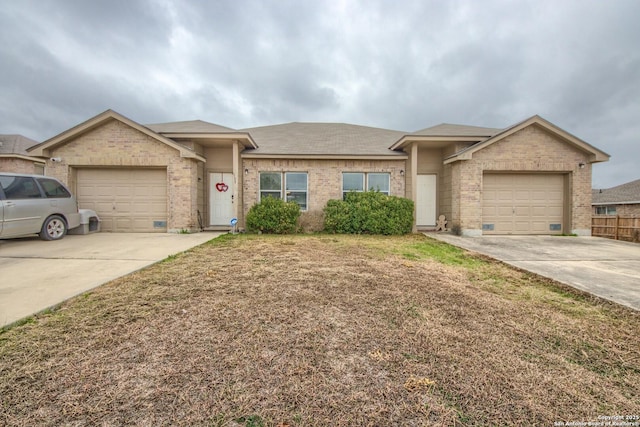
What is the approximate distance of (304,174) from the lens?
1138 centimetres

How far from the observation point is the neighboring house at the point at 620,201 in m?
19.3

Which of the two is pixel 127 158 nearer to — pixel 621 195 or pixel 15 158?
pixel 15 158

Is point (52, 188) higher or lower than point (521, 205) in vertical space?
higher

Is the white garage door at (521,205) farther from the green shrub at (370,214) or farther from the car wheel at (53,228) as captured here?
the car wheel at (53,228)

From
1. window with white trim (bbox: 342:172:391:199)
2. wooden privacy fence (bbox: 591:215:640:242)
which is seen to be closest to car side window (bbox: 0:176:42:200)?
window with white trim (bbox: 342:172:391:199)

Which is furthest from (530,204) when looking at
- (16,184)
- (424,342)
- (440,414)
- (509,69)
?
(509,69)

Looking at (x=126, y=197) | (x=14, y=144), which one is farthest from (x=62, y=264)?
(x=14, y=144)

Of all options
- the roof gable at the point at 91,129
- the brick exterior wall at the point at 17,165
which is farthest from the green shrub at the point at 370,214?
the brick exterior wall at the point at 17,165

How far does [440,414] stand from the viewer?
5.12 feet

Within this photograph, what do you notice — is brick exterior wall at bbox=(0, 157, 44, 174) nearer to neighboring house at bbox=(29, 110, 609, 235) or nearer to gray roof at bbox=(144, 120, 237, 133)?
neighboring house at bbox=(29, 110, 609, 235)

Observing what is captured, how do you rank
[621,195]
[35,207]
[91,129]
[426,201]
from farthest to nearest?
[621,195] < [426,201] < [91,129] < [35,207]

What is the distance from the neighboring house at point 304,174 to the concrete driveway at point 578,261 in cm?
195

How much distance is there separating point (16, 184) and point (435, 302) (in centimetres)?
1021

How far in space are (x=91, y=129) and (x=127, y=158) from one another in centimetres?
162
